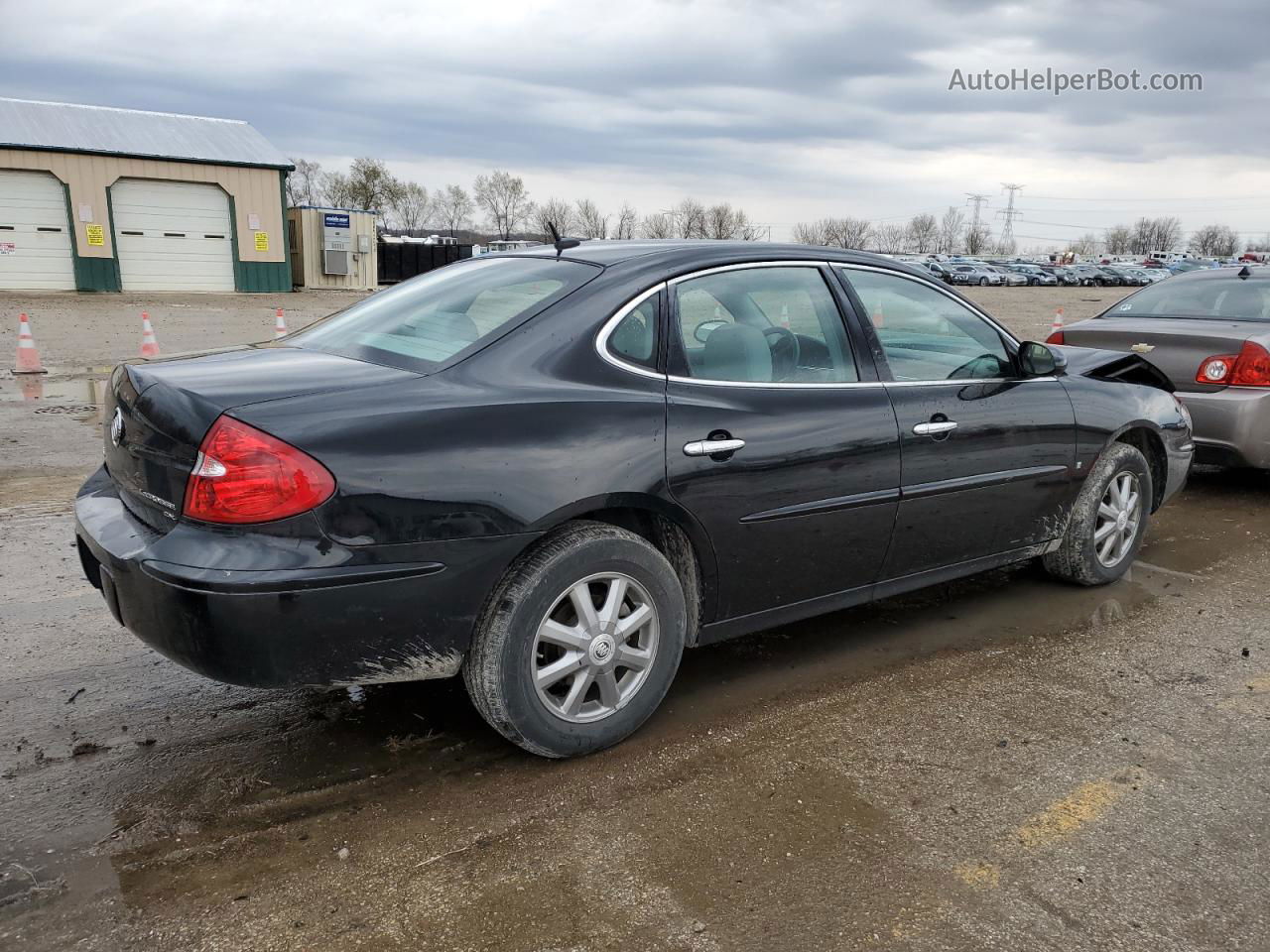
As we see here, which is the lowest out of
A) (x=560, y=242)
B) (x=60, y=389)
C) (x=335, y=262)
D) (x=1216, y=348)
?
(x=60, y=389)

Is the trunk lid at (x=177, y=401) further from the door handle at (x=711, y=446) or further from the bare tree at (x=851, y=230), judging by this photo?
the bare tree at (x=851, y=230)

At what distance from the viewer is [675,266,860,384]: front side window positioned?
11.2 feet

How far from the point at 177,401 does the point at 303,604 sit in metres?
0.73

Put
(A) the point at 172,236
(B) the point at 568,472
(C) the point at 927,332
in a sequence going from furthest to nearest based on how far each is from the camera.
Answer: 1. (A) the point at 172,236
2. (C) the point at 927,332
3. (B) the point at 568,472

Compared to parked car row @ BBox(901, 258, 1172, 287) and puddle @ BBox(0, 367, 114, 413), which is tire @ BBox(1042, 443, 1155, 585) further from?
parked car row @ BBox(901, 258, 1172, 287)

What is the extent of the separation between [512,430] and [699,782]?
1.21 metres

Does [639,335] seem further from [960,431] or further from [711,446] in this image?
[960,431]

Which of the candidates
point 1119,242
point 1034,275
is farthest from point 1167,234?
point 1034,275

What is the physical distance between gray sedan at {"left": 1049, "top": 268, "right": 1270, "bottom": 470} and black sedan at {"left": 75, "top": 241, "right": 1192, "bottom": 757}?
261cm

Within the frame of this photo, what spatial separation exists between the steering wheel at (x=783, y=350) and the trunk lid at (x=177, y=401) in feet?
4.24

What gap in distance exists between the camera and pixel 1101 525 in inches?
191

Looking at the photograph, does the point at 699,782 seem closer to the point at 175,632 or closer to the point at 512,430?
the point at 512,430

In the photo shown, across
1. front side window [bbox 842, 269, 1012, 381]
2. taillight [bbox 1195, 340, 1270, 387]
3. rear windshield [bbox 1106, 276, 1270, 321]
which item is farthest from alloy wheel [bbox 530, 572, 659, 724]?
rear windshield [bbox 1106, 276, 1270, 321]

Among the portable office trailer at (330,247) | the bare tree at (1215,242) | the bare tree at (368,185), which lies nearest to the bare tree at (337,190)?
the bare tree at (368,185)
